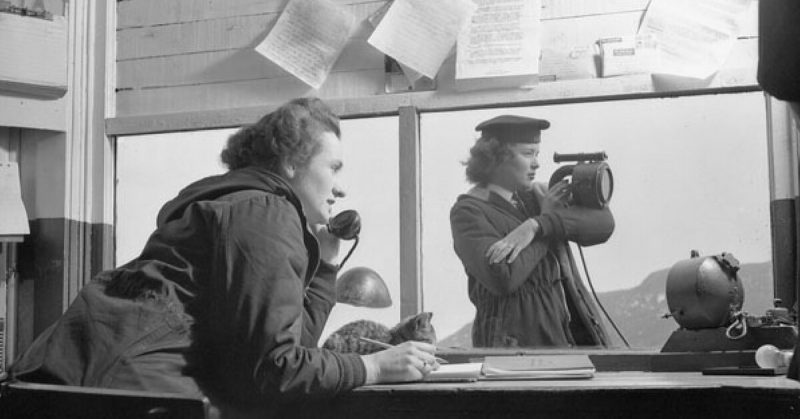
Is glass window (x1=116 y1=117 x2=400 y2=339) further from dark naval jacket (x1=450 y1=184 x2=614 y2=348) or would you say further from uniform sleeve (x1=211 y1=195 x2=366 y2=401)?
uniform sleeve (x1=211 y1=195 x2=366 y2=401)

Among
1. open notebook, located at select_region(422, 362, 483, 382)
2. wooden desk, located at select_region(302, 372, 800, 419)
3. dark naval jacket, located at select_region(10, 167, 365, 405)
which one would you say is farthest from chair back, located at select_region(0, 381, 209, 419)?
open notebook, located at select_region(422, 362, 483, 382)

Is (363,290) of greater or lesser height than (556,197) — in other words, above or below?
below

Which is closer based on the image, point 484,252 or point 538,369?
point 538,369

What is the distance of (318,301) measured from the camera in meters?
2.26

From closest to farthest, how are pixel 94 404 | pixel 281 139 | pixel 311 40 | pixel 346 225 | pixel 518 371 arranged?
pixel 94 404, pixel 518 371, pixel 281 139, pixel 346 225, pixel 311 40

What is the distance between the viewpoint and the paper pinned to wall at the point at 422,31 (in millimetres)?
2588

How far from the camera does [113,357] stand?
165 centimetres

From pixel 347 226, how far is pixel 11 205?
98 centimetres

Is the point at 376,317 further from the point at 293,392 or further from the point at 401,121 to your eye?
the point at 293,392

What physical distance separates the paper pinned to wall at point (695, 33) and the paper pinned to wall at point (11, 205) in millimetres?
1781

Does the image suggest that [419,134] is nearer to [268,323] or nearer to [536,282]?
[536,282]

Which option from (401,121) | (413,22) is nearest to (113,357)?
(401,121)

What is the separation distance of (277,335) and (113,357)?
0.28m

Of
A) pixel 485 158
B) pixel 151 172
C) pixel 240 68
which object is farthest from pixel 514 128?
pixel 151 172
